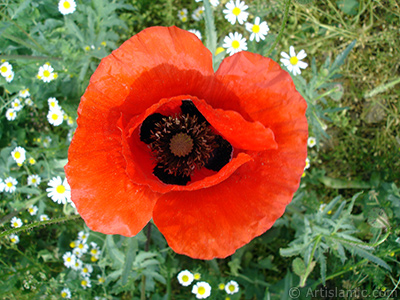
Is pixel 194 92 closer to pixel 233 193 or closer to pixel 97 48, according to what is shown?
pixel 233 193

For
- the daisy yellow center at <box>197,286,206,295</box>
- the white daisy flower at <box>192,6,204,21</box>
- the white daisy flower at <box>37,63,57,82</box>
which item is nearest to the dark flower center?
the daisy yellow center at <box>197,286,206,295</box>

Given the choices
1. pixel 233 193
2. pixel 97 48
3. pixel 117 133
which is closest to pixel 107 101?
pixel 117 133

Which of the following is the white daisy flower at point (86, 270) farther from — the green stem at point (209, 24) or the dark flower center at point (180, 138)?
the green stem at point (209, 24)

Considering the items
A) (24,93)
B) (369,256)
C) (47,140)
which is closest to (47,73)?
(24,93)

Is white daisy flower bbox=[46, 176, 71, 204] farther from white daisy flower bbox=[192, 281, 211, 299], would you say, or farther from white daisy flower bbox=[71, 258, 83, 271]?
white daisy flower bbox=[192, 281, 211, 299]

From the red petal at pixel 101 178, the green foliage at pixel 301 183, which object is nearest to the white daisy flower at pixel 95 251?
the green foliage at pixel 301 183

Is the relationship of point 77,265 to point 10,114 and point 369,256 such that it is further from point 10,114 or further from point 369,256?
point 369,256

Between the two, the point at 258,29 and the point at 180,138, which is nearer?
the point at 180,138
